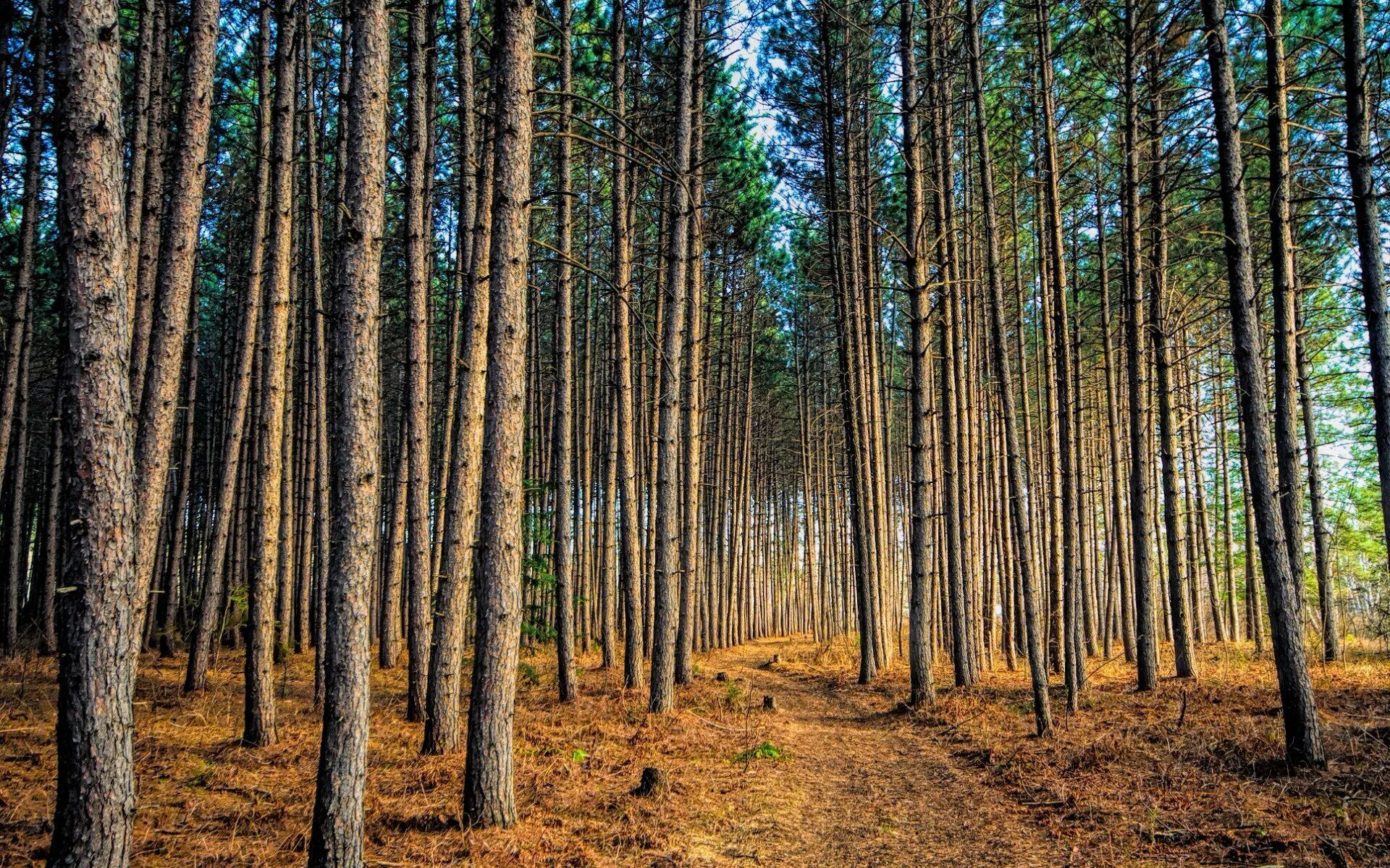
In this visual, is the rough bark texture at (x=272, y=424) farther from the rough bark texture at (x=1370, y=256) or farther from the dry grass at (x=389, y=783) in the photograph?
the rough bark texture at (x=1370, y=256)

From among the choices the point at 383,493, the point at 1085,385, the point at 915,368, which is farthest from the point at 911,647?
the point at 383,493

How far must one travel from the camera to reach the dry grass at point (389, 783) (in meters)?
4.52

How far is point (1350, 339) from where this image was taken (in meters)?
17.8

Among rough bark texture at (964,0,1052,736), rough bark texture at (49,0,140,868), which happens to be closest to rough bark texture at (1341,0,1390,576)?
rough bark texture at (964,0,1052,736)

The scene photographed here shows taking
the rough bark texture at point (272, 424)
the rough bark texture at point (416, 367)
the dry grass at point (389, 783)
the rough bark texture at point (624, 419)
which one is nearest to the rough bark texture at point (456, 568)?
the dry grass at point (389, 783)

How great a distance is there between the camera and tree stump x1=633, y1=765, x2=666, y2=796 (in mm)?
5977

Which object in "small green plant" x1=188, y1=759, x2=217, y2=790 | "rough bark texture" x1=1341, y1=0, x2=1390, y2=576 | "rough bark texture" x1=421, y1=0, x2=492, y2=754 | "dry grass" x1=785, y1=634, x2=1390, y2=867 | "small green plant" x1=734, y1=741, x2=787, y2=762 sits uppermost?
"rough bark texture" x1=1341, y1=0, x2=1390, y2=576

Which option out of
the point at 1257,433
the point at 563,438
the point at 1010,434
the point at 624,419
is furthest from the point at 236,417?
the point at 1257,433

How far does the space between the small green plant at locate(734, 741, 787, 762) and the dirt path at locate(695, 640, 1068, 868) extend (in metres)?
0.16

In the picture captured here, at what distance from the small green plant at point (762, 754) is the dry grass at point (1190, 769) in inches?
79.8

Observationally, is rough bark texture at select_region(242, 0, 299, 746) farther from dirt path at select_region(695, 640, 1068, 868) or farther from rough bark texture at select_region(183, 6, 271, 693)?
dirt path at select_region(695, 640, 1068, 868)

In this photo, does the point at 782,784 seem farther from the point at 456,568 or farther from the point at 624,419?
the point at 624,419

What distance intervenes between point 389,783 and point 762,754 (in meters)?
3.88

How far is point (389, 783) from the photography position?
19.2 ft
